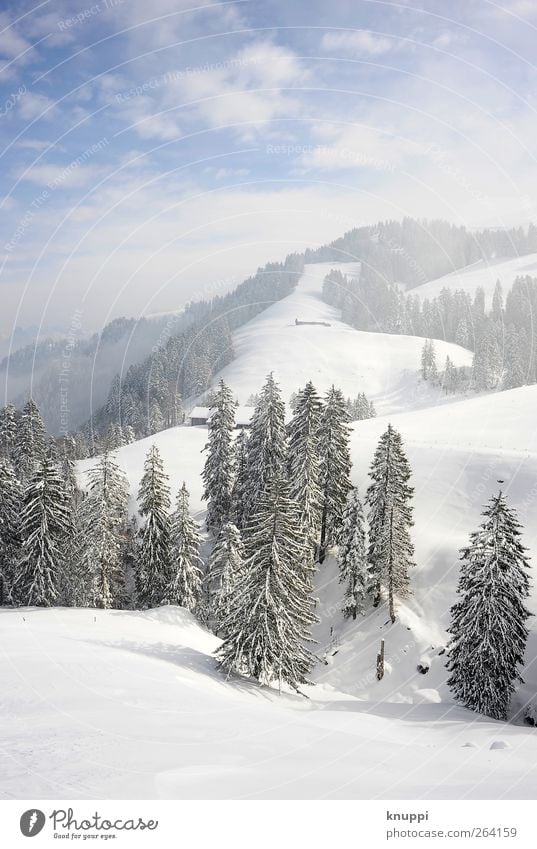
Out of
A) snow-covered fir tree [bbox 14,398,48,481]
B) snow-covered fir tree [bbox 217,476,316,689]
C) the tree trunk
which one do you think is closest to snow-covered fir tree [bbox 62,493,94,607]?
snow-covered fir tree [bbox 217,476,316,689]

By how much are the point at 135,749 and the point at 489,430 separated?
6039 centimetres

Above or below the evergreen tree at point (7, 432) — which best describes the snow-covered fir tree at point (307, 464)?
below

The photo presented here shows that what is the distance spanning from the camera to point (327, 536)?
44844 mm

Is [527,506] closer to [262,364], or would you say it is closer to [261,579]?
[261,579]

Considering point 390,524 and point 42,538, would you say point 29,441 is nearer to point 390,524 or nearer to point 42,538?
point 42,538

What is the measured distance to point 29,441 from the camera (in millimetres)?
62344

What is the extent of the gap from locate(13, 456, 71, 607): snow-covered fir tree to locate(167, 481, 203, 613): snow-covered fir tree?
28.6 ft

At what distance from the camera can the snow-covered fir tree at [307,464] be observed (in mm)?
38812

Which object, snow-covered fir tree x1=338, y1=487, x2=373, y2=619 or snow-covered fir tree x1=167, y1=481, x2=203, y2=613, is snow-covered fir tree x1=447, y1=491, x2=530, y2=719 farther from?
snow-covered fir tree x1=167, y1=481, x2=203, y2=613

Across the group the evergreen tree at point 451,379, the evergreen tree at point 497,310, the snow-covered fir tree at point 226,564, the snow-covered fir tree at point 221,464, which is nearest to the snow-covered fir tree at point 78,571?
the snow-covered fir tree at point 226,564

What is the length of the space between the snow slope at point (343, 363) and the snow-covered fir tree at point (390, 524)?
90546 mm

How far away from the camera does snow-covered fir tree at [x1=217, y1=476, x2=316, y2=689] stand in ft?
74.9

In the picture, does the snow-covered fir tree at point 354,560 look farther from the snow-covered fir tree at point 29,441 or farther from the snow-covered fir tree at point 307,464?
the snow-covered fir tree at point 29,441

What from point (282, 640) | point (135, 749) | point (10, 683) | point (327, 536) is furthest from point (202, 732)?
point (327, 536)
